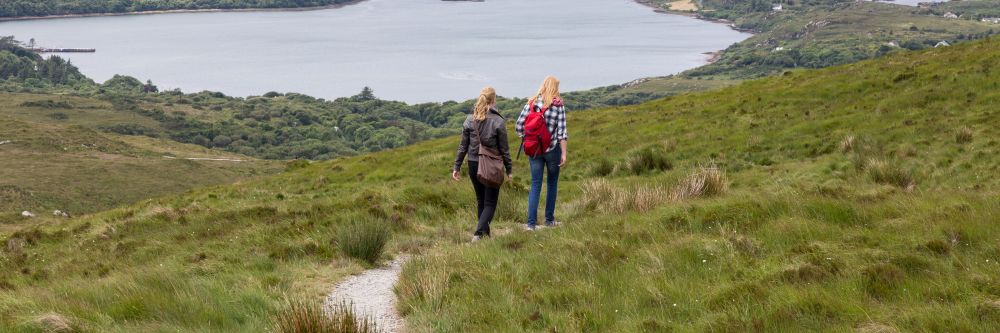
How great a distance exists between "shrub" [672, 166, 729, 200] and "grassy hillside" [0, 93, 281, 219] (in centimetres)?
3083

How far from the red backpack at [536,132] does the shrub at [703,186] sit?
205 cm

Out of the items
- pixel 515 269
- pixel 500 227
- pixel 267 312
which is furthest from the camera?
pixel 500 227

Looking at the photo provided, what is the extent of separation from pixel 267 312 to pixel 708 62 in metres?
192

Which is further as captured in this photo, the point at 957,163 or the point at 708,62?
the point at 708,62

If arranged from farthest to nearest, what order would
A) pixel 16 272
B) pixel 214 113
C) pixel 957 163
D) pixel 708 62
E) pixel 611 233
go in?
1. pixel 708 62
2. pixel 214 113
3. pixel 957 163
4. pixel 16 272
5. pixel 611 233

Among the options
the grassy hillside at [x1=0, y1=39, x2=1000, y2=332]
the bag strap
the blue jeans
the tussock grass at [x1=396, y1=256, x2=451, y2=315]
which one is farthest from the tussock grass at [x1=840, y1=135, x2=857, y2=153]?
the tussock grass at [x1=396, y1=256, x2=451, y2=315]

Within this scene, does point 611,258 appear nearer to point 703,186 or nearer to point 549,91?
point 549,91

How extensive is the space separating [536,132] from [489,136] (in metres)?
0.62

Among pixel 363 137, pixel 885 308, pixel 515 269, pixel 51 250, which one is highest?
pixel 885 308

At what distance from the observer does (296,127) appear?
163m

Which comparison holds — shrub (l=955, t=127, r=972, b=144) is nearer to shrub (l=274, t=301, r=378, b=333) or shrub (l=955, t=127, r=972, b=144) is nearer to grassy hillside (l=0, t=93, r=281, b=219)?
shrub (l=274, t=301, r=378, b=333)

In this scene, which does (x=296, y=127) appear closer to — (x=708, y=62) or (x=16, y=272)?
(x=708, y=62)

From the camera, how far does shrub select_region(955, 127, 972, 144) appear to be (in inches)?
685

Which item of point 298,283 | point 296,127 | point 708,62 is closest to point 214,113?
point 296,127
